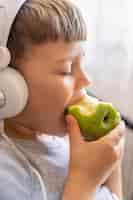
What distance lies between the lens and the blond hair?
83cm

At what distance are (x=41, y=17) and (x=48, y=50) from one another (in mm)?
62

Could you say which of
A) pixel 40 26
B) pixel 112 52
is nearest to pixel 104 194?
pixel 40 26

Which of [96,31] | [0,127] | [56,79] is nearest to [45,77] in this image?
[56,79]

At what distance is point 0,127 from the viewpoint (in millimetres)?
895

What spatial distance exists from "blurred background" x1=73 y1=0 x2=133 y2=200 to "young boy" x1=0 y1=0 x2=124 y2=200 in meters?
0.52

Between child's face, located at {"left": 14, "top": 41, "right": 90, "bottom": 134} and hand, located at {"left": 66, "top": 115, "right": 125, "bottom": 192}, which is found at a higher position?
child's face, located at {"left": 14, "top": 41, "right": 90, "bottom": 134}

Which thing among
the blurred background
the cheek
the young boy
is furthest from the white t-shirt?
the blurred background

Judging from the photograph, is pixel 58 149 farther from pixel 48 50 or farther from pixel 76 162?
pixel 48 50

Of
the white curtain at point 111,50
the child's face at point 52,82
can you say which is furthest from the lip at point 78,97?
the white curtain at point 111,50

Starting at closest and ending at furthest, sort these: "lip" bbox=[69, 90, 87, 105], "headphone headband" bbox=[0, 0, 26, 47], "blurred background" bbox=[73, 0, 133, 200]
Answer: "headphone headband" bbox=[0, 0, 26, 47], "lip" bbox=[69, 90, 87, 105], "blurred background" bbox=[73, 0, 133, 200]

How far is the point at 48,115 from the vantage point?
2.88 feet

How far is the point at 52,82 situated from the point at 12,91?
0.09m

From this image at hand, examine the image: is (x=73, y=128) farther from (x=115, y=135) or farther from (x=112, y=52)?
(x=112, y=52)

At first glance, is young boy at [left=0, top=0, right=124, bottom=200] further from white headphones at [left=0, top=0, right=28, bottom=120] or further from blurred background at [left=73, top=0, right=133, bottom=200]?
blurred background at [left=73, top=0, right=133, bottom=200]
